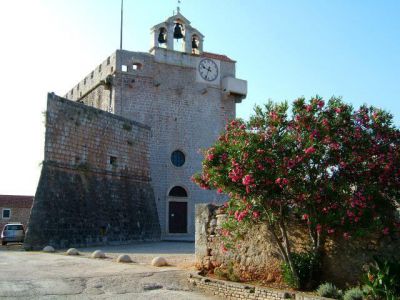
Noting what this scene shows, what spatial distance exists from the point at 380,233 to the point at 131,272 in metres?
5.38

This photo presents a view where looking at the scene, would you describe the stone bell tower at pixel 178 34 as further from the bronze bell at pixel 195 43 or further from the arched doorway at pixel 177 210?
the arched doorway at pixel 177 210

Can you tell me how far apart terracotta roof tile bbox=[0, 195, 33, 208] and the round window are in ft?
50.1

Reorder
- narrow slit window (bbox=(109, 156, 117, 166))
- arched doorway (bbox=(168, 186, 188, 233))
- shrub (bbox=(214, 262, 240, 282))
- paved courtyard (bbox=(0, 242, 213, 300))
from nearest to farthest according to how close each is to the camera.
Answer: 1. paved courtyard (bbox=(0, 242, 213, 300))
2. shrub (bbox=(214, 262, 240, 282))
3. narrow slit window (bbox=(109, 156, 117, 166))
4. arched doorway (bbox=(168, 186, 188, 233))

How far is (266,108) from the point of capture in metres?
8.49

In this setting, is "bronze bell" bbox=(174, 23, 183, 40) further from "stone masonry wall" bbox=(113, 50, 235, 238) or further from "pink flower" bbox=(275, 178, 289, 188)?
"pink flower" bbox=(275, 178, 289, 188)

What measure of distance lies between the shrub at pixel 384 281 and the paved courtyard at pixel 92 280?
289cm

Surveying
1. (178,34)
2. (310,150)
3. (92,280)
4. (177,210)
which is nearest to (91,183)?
(177,210)

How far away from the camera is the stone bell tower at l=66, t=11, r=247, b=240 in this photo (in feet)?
88.0

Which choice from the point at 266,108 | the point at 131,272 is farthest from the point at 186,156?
the point at 266,108

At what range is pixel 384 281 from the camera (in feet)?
22.2

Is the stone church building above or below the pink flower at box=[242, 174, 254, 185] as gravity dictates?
above

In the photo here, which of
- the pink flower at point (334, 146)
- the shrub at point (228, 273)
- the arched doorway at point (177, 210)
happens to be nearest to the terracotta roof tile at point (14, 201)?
the arched doorway at point (177, 210)

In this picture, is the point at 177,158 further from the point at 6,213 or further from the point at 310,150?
the point at 310,150

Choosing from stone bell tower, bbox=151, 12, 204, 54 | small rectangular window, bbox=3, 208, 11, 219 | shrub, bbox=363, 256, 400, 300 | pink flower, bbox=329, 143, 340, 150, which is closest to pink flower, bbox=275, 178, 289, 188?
pink flower, bbox=329, 143, 340, 150
